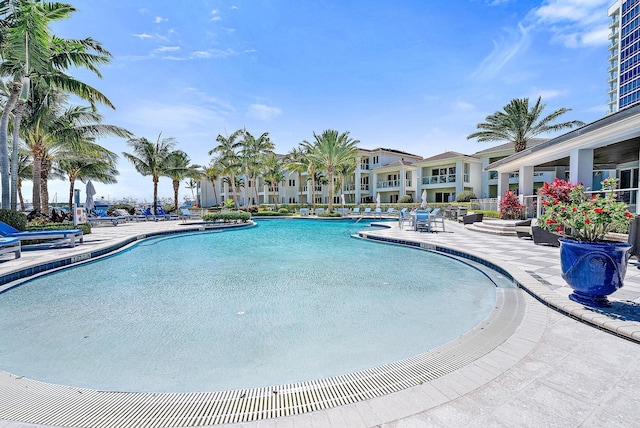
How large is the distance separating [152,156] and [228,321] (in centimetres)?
Answer: 2999

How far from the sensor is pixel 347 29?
1296cm

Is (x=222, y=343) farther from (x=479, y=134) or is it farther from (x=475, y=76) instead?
(x=479, y=134)

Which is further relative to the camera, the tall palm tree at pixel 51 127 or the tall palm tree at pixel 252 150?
the tall palm tree at pixel 252 150

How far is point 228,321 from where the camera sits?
398 cm

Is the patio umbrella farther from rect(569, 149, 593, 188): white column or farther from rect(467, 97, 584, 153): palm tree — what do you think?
rect(467, 97, 584, 153): palm tree

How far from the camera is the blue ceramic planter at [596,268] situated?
3.33 metres

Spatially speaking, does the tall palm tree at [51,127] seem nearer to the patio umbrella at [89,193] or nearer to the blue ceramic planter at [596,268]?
the patio umbrella at [89,193]

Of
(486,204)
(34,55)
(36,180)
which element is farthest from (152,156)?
(486,204)

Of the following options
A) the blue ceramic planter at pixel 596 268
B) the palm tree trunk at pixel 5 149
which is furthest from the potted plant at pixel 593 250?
the palm tree trunk at pixel 5 149

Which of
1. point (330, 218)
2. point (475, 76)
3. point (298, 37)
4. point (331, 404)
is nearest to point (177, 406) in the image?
point (331, 404)

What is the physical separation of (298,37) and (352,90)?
6.73 meters

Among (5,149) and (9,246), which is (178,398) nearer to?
(9,246)

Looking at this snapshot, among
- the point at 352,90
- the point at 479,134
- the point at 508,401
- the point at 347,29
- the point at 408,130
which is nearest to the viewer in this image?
the point at 508,401

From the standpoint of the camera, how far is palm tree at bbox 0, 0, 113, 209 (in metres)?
9.52
